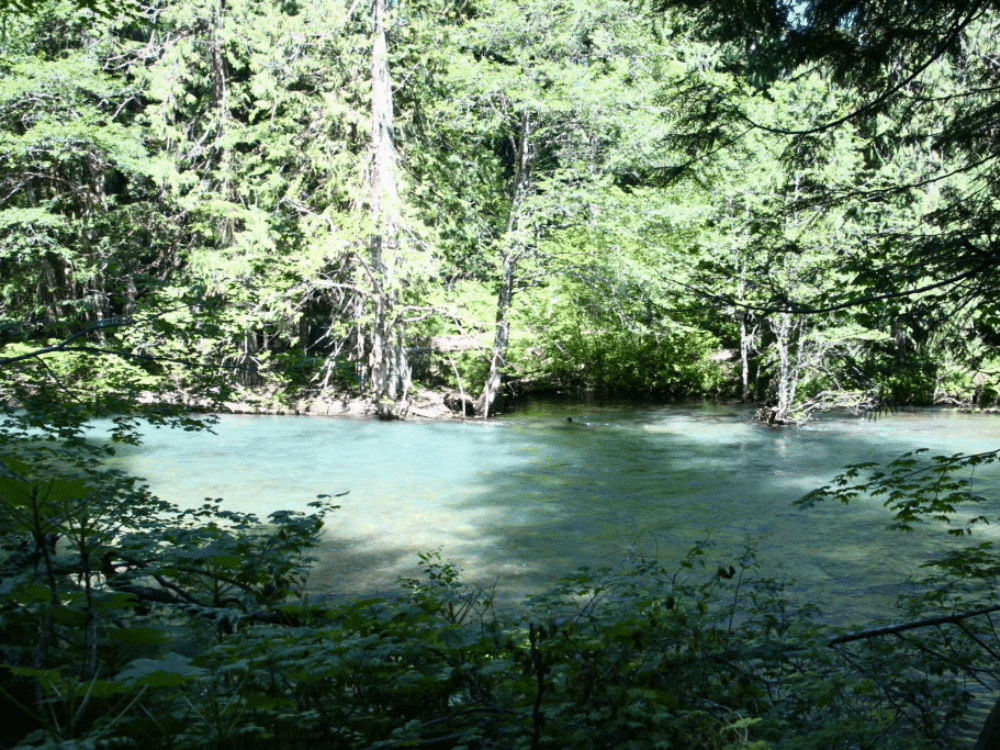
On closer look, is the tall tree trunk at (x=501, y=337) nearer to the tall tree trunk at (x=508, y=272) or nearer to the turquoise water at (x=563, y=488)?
the tall tree trunk at (x=508, y=272)

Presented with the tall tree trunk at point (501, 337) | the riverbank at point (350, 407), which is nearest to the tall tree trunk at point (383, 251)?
the riverbank at point (350, 407)

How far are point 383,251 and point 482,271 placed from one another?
2.56m

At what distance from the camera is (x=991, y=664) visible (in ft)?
13.4

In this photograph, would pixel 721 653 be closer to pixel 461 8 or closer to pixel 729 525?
pixel 729 525

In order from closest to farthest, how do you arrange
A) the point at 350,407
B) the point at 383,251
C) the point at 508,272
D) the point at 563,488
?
the point at 563,488, the point at 383,251, the point at 508,272, the point at 350,407

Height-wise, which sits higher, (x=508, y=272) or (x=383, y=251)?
(x=383, y=251)

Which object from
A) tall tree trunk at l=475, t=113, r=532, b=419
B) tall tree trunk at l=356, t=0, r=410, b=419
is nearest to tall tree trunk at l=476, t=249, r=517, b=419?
tall tree trunk at l=475, t=113, r=532, b=419

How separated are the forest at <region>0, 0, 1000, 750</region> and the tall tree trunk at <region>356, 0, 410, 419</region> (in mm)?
75

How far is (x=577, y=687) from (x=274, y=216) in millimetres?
17581

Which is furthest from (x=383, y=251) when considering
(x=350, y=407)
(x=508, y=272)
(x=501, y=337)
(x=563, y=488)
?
(x=563, y=488)

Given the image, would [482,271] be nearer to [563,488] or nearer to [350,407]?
[350,407]

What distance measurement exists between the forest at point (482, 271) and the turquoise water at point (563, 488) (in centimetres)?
64

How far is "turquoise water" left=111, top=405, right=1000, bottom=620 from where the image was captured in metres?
7.46

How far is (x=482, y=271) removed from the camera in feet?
62.7
